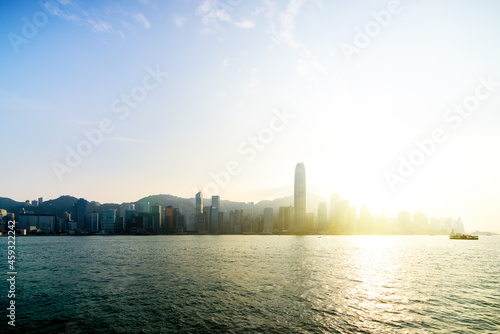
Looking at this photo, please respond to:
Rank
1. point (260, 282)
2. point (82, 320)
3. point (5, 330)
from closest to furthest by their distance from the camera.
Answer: point (5, 330) < point (82, 320) < point (260, 282)

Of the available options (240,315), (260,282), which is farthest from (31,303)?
(260,282)

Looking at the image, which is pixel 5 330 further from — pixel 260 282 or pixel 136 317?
pixel 260 282

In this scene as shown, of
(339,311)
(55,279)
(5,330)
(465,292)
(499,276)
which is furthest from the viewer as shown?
(499,276)

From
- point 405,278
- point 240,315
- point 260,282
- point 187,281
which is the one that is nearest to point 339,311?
point 240,315

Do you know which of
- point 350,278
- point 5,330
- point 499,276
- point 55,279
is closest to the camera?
point 5,330

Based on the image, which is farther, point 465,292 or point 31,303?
point 465,292

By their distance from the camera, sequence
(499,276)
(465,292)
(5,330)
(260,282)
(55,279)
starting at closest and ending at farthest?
(5,330) → (465,292) → (260,282) → (55,279) → (499,276)

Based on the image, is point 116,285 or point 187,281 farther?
point 187,281

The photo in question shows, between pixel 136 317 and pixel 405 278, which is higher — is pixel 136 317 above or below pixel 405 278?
above

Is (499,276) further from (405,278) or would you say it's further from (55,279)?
(55,279)
